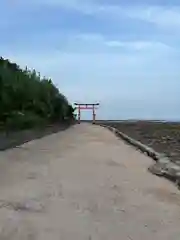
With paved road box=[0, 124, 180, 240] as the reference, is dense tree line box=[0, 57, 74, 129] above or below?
above

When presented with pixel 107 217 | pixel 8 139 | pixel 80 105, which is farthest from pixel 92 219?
pixel 80 105

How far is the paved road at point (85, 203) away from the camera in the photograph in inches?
219

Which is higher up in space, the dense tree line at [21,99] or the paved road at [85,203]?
the dense tree line at [21,99]

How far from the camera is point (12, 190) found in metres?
8.05

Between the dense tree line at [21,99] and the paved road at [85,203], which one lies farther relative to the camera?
the dense tree line at [21,99]

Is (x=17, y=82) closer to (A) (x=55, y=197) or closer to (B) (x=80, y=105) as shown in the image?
(A) (x=55, y=197)

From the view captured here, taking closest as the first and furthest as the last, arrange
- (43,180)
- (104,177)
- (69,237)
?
(69,237) → (43,180) → (104,177)

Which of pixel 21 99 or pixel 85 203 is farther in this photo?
pixel 21 99

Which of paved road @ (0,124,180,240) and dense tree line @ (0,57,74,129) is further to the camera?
dense tree line @ (0,57,74,129)

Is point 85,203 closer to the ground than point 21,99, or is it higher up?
closer to the ground

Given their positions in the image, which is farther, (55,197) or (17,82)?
(17,82)

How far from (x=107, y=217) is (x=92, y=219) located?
21 centimetres

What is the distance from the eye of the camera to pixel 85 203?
715 cm

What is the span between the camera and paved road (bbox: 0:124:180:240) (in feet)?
18.2
